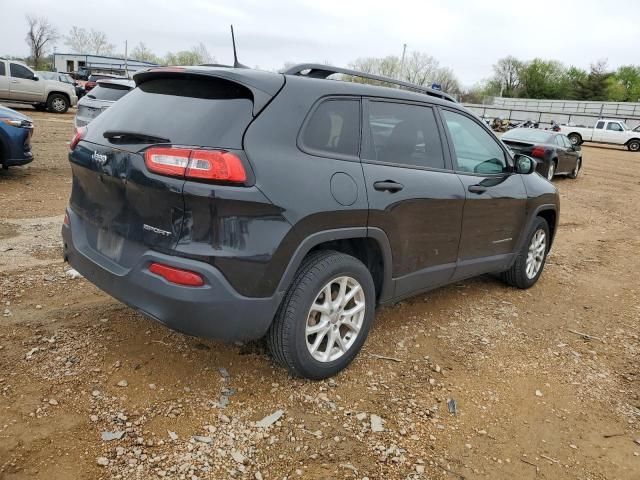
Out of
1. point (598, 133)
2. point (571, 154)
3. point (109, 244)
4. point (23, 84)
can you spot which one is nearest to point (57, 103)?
point (23, 84)

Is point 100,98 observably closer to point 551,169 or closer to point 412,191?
point 412,191

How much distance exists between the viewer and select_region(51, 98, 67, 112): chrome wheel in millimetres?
20938

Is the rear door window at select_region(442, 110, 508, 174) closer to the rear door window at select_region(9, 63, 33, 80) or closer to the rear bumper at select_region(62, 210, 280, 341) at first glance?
the rear bumper at select_region(62, 210, 280, 341)

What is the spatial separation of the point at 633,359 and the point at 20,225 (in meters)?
6.08

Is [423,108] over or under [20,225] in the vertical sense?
over

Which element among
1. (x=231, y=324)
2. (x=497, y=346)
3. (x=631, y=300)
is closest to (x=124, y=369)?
(x=231, y=324)

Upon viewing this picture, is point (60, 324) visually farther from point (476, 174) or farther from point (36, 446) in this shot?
point (476, 174)

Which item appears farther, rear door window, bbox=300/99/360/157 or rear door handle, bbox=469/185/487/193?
rear door handle, bbox=469/185/487/193

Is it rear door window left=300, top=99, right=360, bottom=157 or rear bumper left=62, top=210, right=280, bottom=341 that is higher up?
rear door window left=300, top=99, right=360, bottom=157

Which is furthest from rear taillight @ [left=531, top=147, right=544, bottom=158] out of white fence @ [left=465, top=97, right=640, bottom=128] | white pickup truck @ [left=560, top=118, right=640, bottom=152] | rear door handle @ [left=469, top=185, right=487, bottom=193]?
white fence @ [left=465, top=97, right=640, bottom=128]

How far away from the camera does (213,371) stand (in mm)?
3146

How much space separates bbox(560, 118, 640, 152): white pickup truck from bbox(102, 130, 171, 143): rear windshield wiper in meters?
33.4

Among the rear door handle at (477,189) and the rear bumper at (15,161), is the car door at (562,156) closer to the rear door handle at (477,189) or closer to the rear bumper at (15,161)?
the rear door handle at (477,189)

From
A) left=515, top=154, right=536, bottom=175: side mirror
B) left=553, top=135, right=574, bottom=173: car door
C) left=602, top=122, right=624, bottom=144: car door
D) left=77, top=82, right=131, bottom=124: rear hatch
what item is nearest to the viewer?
left=515, top=154, right=536, bottom=175: side mirror
